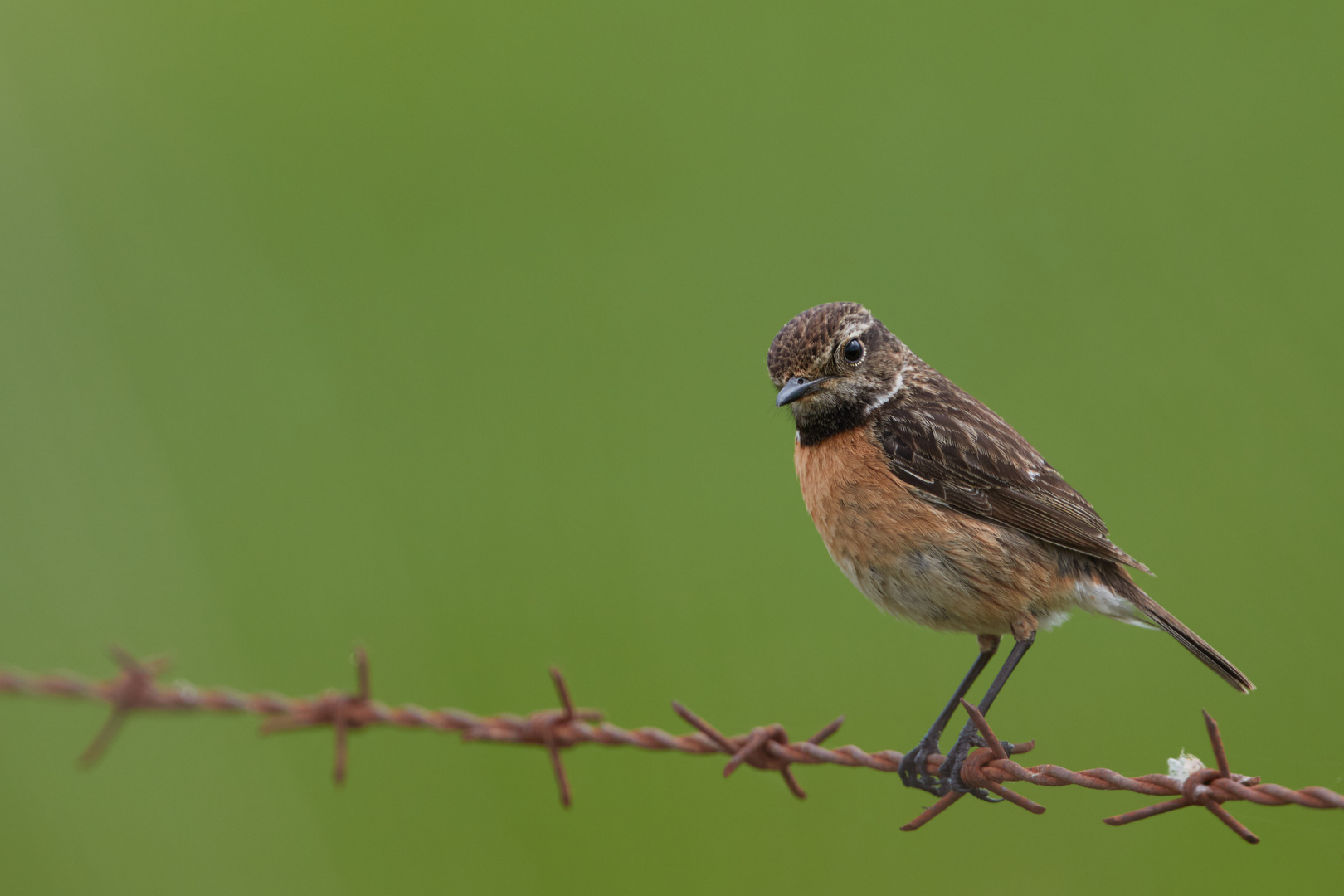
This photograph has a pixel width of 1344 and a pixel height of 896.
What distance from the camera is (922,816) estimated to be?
3.09 m

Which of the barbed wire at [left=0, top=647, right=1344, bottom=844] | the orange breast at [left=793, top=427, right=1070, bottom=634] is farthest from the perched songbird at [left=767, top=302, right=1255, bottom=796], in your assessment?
the barbed wire at [left=0, top=647, right=1344, bottom=844]

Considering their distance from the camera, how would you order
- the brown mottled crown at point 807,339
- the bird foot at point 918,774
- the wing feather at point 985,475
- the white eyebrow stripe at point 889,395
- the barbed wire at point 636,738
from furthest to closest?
1. the white eyebrow stripe at point 889,395
2. the brown mottled crown at point 807,339
3. the wing feather at point 985,475
4. the bird foot at point 918,774
5. the barbed wire at point 636,738

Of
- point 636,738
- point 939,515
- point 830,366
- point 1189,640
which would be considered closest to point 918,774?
point 939,515

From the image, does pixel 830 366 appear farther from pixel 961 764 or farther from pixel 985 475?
pixel 961 764

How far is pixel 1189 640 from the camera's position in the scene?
4055mm

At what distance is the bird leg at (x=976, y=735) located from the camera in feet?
11.8

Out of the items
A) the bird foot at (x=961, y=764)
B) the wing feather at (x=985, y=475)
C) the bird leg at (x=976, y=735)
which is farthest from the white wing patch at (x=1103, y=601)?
the bird foot at (x=961, y=764)

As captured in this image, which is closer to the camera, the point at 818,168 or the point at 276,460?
the point at 276,460

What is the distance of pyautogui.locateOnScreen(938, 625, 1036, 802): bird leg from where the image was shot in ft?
11.8

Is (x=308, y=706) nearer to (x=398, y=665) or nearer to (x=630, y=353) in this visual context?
(x=398, y=665)

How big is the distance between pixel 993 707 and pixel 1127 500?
155cm

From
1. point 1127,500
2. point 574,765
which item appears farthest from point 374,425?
point 1127,500

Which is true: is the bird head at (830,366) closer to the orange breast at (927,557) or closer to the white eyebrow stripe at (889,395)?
the white eyebrow stripe at (889,395)

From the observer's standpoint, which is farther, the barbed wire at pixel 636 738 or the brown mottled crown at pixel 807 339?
the brown mottled crown at pixel 807 339
